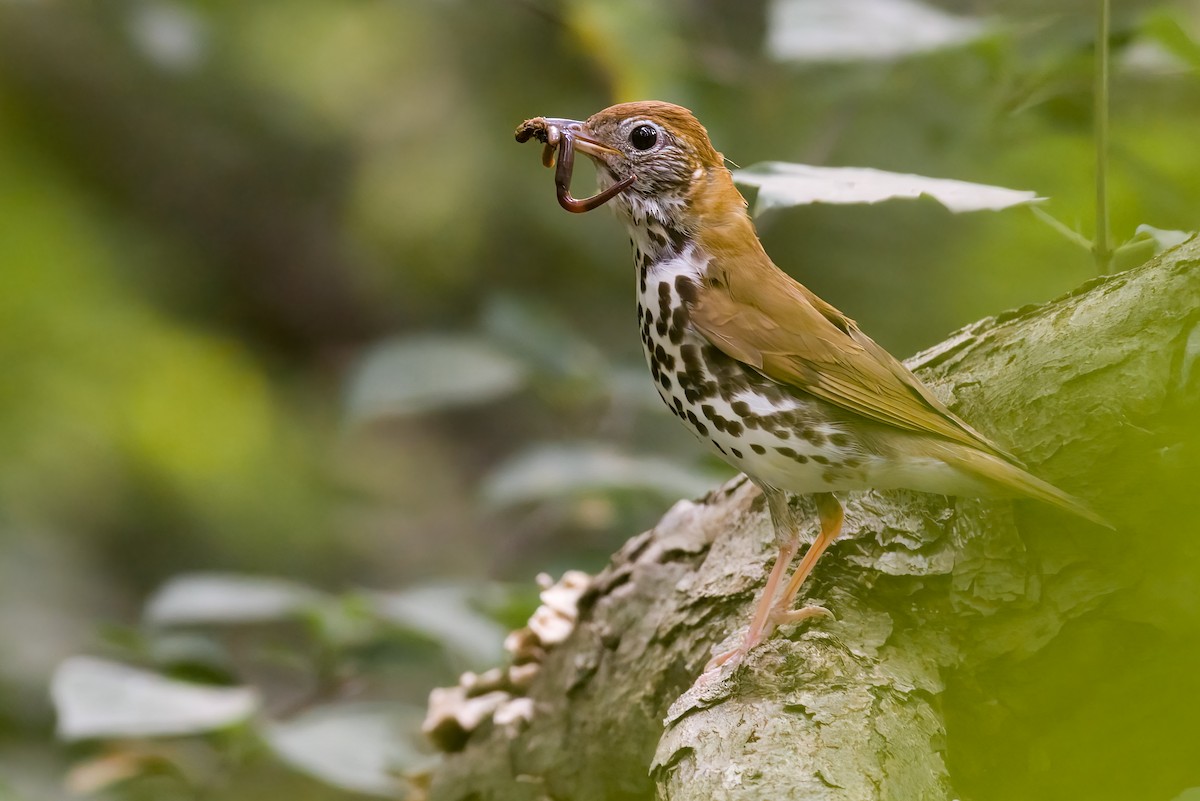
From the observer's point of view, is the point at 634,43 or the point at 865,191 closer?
the point at 865,191

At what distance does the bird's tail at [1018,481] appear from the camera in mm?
Result: 1673

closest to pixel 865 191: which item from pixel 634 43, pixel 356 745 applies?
pixel 356 745

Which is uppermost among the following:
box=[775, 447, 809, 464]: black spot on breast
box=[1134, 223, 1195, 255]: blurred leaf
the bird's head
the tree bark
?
the bird's head

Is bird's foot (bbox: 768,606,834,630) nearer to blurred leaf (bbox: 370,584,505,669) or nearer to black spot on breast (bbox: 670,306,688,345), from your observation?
black spot on breast (bbox: 670,306,688,345)

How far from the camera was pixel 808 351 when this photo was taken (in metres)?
1.97

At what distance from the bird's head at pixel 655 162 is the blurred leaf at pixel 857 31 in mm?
474

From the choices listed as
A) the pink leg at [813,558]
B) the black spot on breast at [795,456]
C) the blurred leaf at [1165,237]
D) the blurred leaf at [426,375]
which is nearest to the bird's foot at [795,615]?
the pink leg at [813,558]

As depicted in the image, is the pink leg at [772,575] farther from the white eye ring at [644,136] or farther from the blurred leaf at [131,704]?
the blurred leaf at [131,704]

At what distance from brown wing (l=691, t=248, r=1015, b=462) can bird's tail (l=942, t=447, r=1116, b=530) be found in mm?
86

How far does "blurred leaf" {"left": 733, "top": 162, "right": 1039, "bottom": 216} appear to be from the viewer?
1738 millimetres

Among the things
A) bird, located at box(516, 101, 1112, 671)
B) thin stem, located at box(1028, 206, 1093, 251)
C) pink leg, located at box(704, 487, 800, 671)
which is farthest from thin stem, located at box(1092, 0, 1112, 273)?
pink leg, located at box(704, 487, 800, 671)

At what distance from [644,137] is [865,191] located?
523 mm

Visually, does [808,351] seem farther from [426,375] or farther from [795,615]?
[426,375]

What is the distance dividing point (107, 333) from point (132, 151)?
168 centimetres
